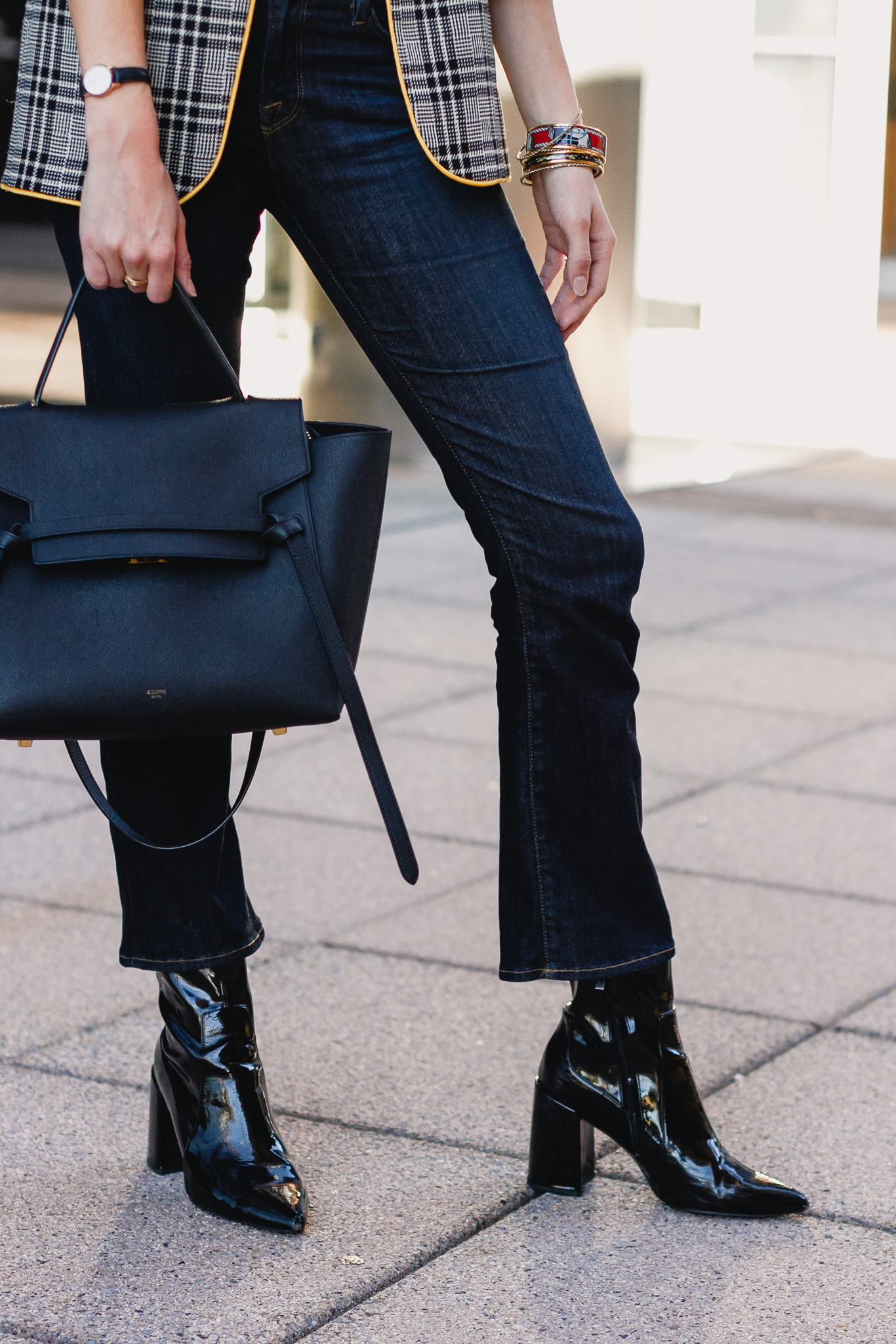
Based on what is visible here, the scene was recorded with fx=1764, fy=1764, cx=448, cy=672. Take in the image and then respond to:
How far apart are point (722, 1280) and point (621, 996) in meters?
0.32

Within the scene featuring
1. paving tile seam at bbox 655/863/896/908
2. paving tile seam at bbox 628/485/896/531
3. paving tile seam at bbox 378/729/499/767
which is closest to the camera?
paving tile seam at bbox 655/863/896/908

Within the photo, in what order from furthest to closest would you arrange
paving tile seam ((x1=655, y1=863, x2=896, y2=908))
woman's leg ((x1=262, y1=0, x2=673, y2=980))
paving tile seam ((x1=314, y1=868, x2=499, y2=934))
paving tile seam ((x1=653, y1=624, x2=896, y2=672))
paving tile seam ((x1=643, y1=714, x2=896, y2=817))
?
paving tile seam ((x1=653, y1=624, x2=896, y2=672))
paving tile seam ((x1=643, y1=714, x2=896, y2=817))
paving tile seam ((x1=655, y1=863, x2=896, y2=908))
paving tile seam ((x1=314, y1=868, x2=499, y2=934))
woman's leg ((x1=262, y1=0, x2=673, y2=980))

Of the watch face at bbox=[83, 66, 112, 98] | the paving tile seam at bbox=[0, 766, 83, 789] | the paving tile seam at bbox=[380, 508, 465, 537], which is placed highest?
the watch face at bbox=[83, 66, 112, 98]

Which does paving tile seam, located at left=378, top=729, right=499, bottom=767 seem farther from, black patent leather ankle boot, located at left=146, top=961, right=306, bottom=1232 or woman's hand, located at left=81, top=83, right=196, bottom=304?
woman's hand, located at left=81, top=83, right=196, bottom=304

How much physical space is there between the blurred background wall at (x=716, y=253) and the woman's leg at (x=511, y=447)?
543 centimetres

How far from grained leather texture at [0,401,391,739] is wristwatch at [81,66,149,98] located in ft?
1.07

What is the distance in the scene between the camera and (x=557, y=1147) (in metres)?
2.06

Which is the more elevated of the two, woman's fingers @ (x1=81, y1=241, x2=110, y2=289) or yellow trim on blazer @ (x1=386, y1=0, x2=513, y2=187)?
yellow trim on blazer @ (x1=386, y1=0, x2=513, y2=187)

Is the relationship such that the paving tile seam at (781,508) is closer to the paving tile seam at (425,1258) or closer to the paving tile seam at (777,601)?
the paving tile seam at (777,601)

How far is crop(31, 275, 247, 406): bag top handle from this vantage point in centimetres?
184

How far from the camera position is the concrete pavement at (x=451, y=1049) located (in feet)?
6.06

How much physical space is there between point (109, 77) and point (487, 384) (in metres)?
0.50

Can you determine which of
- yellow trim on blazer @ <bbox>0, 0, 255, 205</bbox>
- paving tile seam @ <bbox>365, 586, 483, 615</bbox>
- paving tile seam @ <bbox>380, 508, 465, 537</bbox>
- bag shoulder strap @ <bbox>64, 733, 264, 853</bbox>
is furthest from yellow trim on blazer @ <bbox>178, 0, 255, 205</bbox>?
paving tile seam @ <bbox>380, 508, 465, 537</bbox>

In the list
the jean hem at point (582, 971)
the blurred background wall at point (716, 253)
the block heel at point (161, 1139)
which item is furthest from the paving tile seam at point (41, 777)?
the blurred background wall at point (716, 253)
